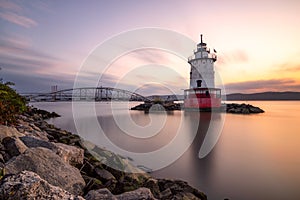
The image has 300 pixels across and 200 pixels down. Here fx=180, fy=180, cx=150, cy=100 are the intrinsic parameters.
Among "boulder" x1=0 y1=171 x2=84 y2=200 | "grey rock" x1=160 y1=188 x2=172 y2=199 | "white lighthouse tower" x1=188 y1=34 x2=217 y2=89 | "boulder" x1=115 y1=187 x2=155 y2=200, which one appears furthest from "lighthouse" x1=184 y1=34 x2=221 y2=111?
"boulder" x1=0 y1=171 x2=84 y2=200

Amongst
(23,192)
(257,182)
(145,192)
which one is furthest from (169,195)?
(257,182)

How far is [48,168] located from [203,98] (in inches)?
950

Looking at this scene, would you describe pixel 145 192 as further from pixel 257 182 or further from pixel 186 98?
pixel 186 98

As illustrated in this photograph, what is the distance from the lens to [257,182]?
5.25m

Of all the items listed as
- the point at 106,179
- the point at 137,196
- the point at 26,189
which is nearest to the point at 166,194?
the point at 106,179

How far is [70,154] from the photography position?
11.8 feet

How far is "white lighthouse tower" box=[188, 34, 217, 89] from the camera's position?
24.4 m

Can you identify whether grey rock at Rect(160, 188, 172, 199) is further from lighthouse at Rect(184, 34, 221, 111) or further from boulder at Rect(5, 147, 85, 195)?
lighthouse at Rect(184, 34, 221, 111)

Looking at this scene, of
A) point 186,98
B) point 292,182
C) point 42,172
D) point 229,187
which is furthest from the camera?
point 186,98

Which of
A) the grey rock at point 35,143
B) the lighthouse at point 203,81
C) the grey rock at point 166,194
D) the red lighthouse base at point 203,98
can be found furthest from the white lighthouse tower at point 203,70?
→ the grey rock at point 35,143

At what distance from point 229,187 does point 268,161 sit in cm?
345

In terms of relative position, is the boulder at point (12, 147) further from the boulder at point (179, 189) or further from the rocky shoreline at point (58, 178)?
the boulder at point (179, 189)

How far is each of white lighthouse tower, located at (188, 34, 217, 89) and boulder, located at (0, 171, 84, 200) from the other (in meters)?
24.2

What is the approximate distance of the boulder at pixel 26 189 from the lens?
137 cm
